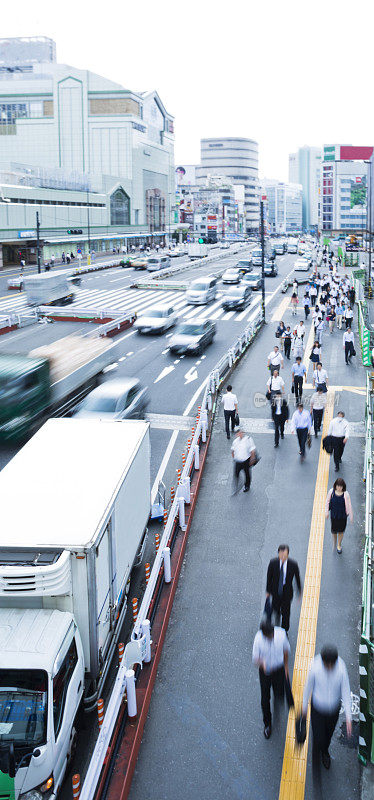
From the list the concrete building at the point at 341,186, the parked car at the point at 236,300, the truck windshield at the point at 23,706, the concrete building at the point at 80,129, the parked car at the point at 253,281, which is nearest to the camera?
the truck windshield at the point at 23,706

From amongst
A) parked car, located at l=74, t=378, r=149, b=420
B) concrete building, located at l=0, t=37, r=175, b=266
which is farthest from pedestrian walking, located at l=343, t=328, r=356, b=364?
concrete building, located at l=0, t=37, r=175, b=266

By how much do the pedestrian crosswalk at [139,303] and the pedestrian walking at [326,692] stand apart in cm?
3436

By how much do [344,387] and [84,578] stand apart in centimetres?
1700

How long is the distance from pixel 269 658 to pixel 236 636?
7.15ft

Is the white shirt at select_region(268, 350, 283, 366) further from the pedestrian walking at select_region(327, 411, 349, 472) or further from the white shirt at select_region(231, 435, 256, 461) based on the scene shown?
the white shirt at select_region(231, 435, 256, 461)

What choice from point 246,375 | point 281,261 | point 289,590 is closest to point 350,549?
point 289,590

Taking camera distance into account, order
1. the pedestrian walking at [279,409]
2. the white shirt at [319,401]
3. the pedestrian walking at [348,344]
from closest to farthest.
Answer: the pedestrian walking at [279,409] → the white shirt at [319,401] → the pedestrian walking at [348,344]

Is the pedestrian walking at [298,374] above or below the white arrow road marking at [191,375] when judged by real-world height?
above

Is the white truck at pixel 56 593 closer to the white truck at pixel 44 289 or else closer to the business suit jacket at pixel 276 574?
the business suit jacket at pixel 276 574

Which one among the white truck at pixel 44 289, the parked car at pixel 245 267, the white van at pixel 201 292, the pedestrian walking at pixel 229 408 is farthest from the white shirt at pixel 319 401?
the parked car at pixel 245 267

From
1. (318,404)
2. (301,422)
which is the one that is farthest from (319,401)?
(301,422)

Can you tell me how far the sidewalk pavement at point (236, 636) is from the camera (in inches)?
264

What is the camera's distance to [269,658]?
6.82 meters

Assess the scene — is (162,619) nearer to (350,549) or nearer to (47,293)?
(350,549)
